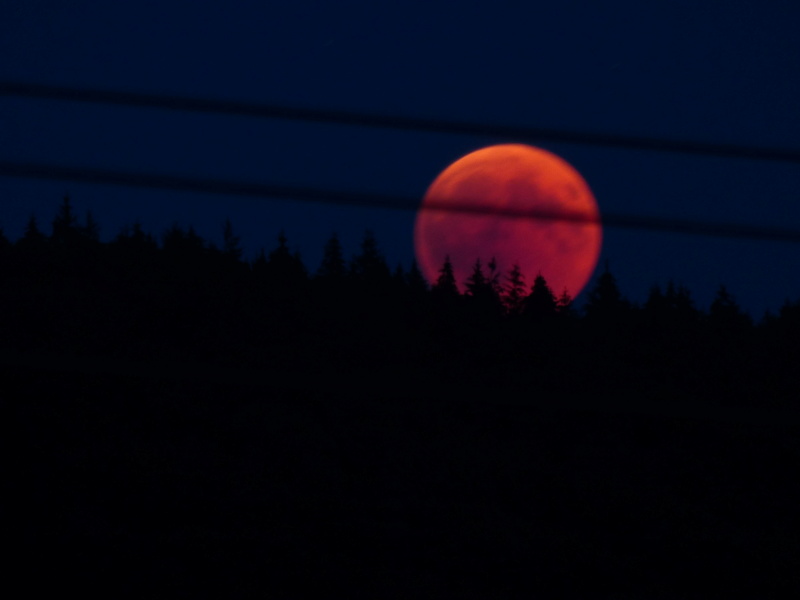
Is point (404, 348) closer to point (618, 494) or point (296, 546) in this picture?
point (618, 494)

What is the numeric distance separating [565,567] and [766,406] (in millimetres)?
3767

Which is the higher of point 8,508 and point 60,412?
point 60,412

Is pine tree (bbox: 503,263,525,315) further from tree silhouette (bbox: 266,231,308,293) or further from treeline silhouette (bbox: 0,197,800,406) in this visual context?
tree silhouette (bbox: 266,231,308,293)

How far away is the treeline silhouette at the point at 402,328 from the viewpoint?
6.30 m

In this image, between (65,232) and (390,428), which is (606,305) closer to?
(390,428)

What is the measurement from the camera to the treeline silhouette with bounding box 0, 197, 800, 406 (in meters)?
6.30

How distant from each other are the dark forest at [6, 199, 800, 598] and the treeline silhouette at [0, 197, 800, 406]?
0.10ft

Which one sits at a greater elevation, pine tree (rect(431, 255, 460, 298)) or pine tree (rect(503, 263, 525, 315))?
pine tree (rect(431, 255, 460, 298))

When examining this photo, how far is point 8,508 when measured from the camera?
10.8 feet

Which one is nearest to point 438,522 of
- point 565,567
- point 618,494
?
point 565,567

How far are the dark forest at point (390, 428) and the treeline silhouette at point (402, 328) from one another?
29 millimetres

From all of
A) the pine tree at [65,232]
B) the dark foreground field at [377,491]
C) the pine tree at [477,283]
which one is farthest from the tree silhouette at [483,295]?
the pine tree at [65,232]

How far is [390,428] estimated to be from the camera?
5.03 m

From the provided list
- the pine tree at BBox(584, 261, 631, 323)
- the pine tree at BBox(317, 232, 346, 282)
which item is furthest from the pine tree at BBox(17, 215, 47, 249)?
the pine tree at BBox(584, 261, 631, 323)
